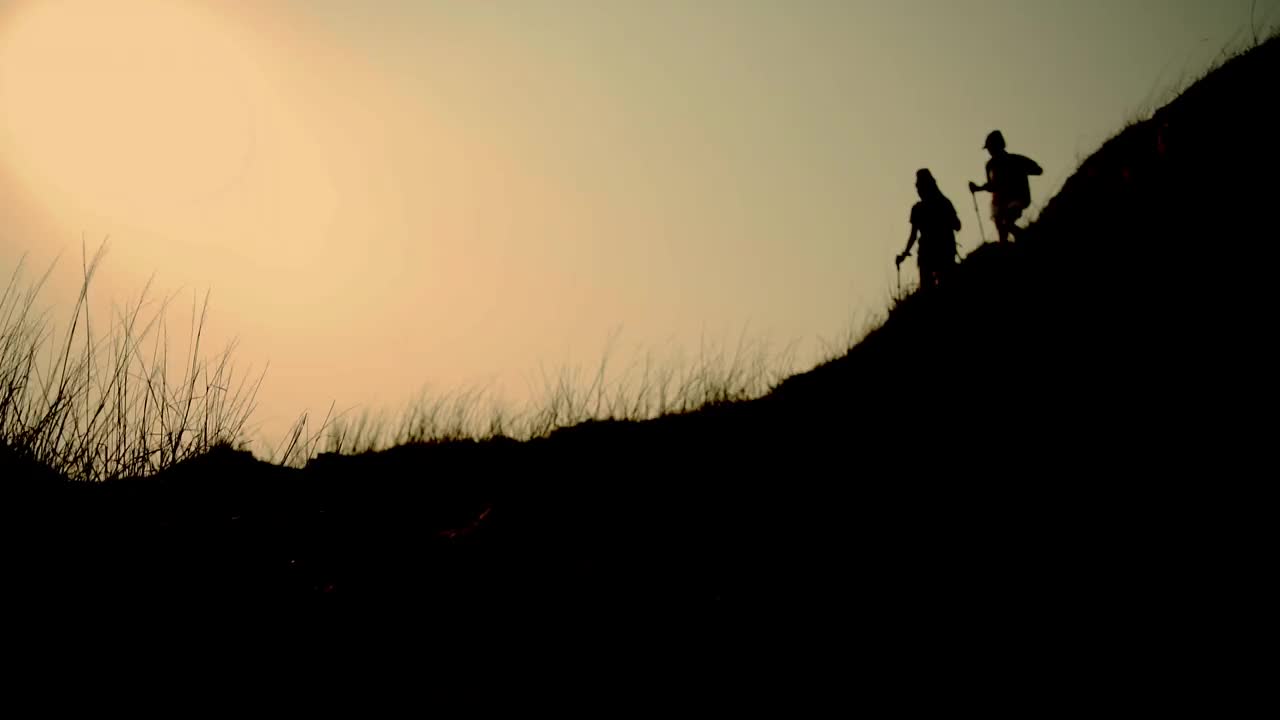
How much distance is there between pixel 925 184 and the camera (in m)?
6.76

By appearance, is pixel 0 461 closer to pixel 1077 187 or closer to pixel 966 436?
pixel 966 436

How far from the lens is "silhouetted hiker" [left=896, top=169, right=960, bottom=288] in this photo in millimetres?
6539

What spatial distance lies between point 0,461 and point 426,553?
1813 millimetres

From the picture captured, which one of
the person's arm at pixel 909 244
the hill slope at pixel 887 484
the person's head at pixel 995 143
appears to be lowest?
the hill slope at pixel 887 484

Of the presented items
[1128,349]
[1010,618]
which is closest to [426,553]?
[1010,618]

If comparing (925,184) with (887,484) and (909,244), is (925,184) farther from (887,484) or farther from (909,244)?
(887,484)

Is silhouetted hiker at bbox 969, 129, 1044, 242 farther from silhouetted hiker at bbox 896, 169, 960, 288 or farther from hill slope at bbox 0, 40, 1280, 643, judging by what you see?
hill slope at bbox 0, 40, 1280, 643

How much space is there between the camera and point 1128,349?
379 cm

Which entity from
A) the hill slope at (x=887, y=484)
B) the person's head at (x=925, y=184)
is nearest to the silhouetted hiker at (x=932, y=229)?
the person's head at (x=925, y=184)

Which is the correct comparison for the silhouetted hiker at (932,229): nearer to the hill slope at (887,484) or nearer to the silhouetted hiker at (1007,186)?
the silhouetted hiker at (1007,186)

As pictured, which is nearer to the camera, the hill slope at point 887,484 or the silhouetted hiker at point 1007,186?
the hill slope at point 887,484

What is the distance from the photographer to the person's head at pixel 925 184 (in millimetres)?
6719

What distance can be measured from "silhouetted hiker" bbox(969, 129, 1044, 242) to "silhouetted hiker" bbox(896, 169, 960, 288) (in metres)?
0.42

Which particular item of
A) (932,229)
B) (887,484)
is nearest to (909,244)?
(932,229)
